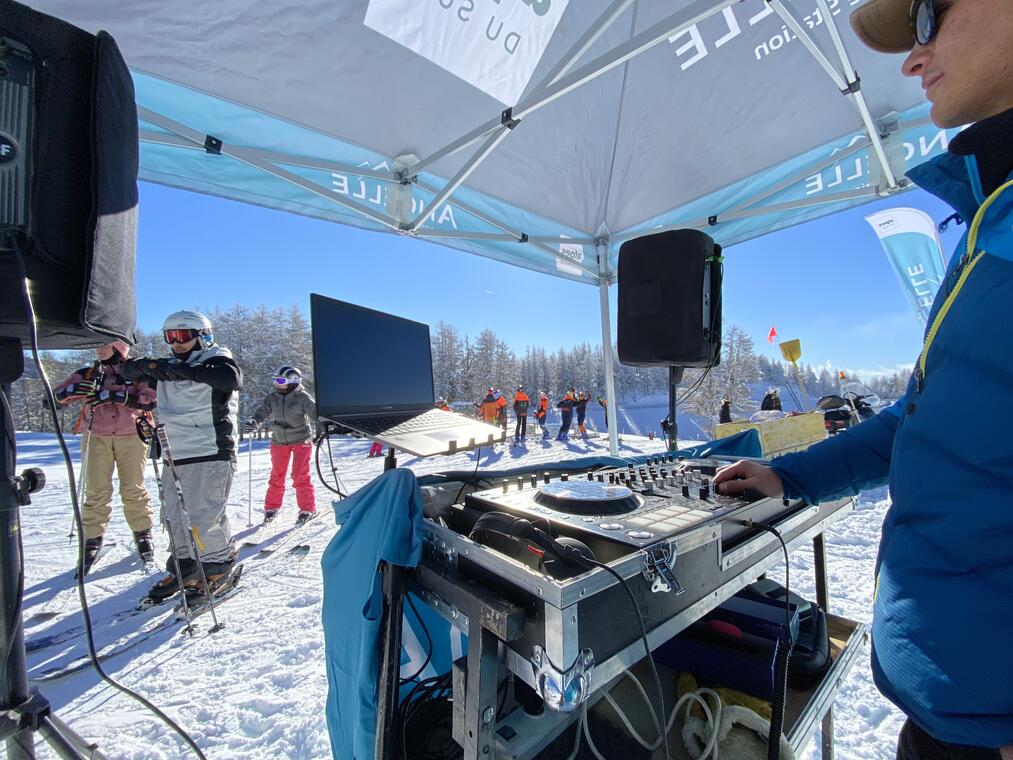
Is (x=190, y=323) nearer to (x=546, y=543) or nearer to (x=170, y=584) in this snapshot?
(x=170, y=584)

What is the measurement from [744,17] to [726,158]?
1185 millimetres

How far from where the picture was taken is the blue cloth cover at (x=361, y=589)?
928 mm

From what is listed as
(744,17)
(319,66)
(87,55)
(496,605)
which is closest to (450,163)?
(319,66)

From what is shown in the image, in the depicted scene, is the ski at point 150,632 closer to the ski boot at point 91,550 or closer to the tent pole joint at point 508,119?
the ski boot at point 91,550

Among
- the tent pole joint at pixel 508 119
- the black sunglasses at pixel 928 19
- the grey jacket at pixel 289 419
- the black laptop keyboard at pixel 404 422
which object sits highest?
the tent pole joint at pixel 508 119

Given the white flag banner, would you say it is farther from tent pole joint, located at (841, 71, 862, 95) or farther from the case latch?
the case latch

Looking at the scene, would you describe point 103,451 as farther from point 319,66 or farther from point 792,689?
point 792,689

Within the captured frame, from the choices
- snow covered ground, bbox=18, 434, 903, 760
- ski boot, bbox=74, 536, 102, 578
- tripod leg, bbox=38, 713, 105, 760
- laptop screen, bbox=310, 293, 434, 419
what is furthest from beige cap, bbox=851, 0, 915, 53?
ski boot, bbox=74, 536, 102, 578

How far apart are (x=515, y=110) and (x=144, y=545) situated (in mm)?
4514

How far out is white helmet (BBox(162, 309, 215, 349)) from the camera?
9.57 ft

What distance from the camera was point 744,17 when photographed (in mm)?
2535

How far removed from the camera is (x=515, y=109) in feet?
7.59

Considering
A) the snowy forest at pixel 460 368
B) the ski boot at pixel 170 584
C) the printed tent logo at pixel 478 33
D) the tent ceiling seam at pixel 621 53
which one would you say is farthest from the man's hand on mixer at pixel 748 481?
the snowy forest at pixel 460 368

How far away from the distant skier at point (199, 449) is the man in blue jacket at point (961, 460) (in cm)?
332
